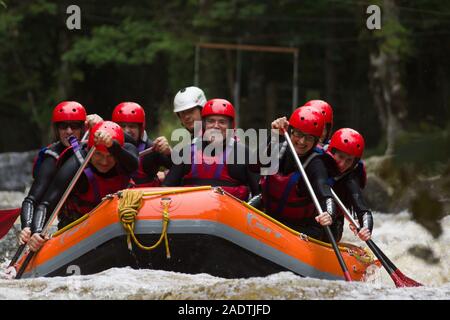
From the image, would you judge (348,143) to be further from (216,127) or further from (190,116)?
(190,116)

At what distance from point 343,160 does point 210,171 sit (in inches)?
48.2

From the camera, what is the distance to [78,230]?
20.5 feet

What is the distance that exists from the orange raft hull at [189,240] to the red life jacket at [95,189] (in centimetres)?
52

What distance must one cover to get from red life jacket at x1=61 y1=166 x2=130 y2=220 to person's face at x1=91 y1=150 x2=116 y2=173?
0.26ft

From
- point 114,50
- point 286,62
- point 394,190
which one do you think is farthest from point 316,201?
point 286,62

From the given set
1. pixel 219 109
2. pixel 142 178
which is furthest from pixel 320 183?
pixel 142 178

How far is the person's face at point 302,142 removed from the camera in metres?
6.94

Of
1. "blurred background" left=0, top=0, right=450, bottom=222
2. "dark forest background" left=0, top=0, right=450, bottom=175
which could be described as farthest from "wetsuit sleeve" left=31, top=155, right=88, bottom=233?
"dark forest background" left=0, top=0, right=450, bottom=175

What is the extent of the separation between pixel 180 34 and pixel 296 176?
1248 cm

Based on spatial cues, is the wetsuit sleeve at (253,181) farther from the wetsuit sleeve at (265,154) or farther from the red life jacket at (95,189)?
the red life jacket at (95,189)

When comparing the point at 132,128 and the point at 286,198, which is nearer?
the point at 286,198

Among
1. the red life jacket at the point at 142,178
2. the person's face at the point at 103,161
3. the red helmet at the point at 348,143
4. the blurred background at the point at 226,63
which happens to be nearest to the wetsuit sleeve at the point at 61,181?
the person's face at the point at 103,161

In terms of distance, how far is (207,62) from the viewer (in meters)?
19.0

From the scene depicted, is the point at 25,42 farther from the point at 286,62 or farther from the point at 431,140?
the point at 431,140
